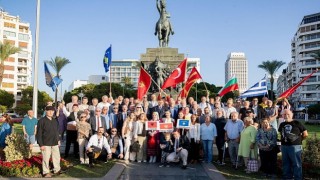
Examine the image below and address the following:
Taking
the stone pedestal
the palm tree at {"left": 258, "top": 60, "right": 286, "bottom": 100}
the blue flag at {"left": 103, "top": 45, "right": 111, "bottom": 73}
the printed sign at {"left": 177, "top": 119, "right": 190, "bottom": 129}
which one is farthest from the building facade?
the printed sign at {"left": 177, "top": 119, "right": 190, "bottom": 129}

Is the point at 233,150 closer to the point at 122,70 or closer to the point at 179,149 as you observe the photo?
the point at 179,149

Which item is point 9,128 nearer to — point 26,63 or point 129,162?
point 129,162

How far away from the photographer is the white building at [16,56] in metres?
85.9

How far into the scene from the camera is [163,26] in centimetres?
2939

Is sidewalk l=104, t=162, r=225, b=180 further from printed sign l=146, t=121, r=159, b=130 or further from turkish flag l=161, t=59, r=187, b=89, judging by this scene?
turkish flag l=161, t=59, r=187, b=89

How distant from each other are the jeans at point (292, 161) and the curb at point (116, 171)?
4520mm

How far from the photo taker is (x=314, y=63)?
9488 cm

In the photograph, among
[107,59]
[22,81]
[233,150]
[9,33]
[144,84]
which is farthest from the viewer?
[22,81]

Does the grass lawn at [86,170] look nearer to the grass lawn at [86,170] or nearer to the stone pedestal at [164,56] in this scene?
the grass lawn at [86,170]

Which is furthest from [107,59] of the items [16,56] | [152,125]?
[16,56]

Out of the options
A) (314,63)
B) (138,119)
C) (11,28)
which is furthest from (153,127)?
(314,63)

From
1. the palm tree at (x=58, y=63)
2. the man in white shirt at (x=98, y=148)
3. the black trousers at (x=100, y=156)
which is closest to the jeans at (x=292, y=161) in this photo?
the man in white shirt at (x=98, y=148)

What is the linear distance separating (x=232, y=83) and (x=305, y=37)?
88.2 metres

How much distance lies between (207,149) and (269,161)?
2449mm
